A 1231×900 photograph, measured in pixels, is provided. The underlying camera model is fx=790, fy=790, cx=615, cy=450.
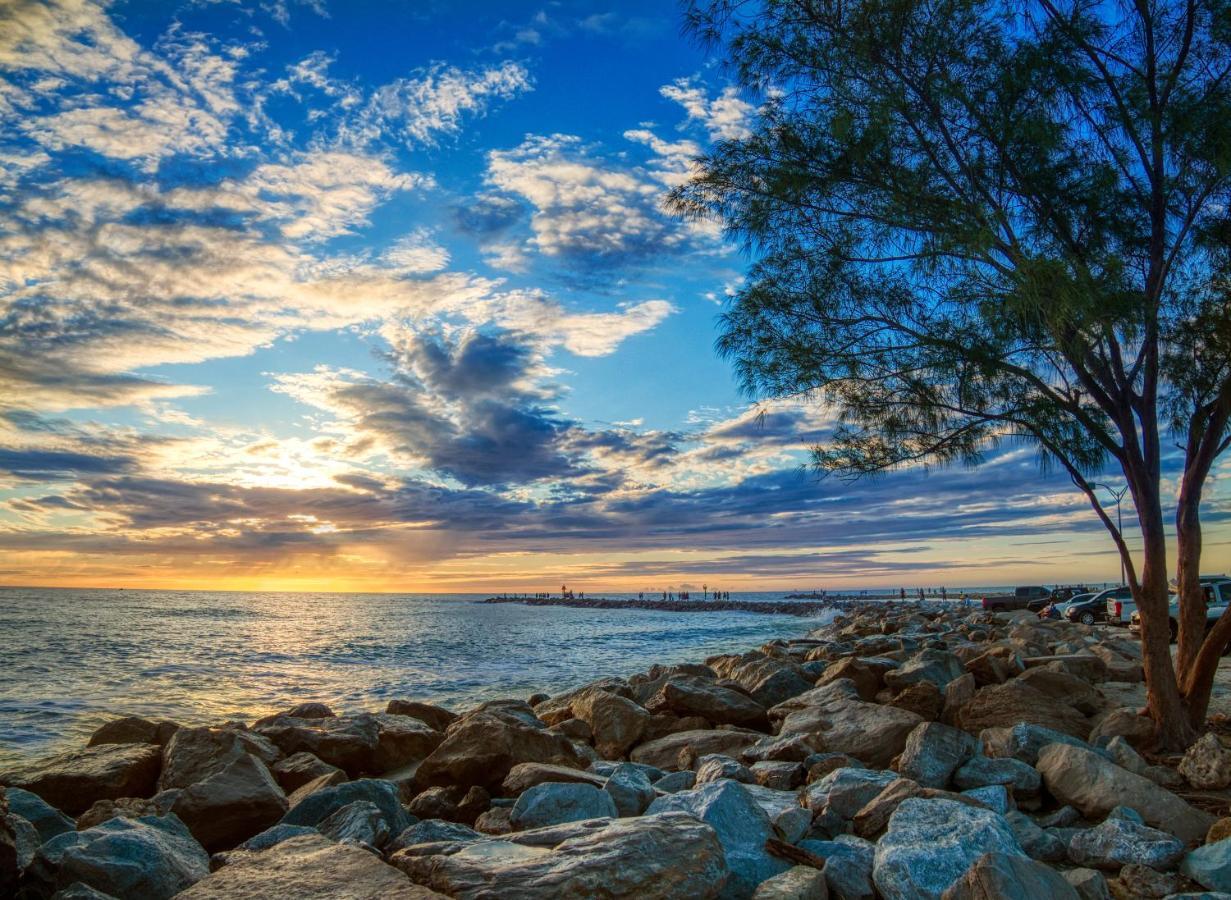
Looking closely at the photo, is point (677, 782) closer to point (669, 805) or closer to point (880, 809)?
point (669, 805)

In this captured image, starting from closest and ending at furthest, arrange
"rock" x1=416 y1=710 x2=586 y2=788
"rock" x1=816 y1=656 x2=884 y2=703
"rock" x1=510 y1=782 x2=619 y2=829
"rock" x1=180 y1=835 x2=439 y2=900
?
"rock" x1=180 y1=835 x2=439 y2=900
"rock" x1=510 y1=782 x2=619 y2=829
"rock" x1=416 y1=710 x2=586 y2=788
"rock" x1=816 y1=656 x2=884 y2=703

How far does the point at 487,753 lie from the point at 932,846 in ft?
14.2

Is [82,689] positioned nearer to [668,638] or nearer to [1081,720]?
[1081,720]

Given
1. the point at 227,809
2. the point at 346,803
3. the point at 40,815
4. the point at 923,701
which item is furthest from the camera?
the point at 923,701

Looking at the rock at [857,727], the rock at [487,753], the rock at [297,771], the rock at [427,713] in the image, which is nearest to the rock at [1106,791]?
the rock at [857,727]

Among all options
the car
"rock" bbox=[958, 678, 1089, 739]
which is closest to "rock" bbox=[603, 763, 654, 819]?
"rock" bbox=[958, 678, 1089, 739]

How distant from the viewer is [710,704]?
10781mm

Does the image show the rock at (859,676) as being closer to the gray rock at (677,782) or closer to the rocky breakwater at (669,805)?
the rocky breakwater at (669,805)

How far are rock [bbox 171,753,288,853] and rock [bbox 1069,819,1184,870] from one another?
5837 millimetres

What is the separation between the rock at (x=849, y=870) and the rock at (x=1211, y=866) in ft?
5.98

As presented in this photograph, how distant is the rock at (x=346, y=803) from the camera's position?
5.74 meters

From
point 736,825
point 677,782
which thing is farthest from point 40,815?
point 736,825

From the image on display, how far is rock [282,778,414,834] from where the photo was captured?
5.74 m

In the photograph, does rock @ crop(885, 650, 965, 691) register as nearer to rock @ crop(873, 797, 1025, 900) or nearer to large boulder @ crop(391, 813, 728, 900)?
rock @ crop(873, 797, 1025, 900)
